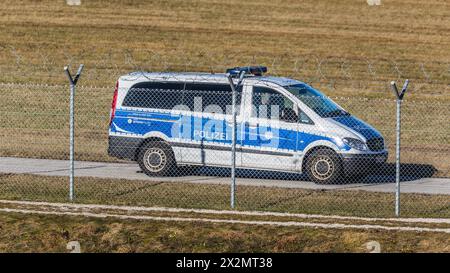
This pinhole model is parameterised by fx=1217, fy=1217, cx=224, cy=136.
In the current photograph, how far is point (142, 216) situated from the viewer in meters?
19.0

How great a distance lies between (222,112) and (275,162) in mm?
1328

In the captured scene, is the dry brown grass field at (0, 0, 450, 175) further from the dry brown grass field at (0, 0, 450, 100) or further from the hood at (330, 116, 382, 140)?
the hood at (330, 116, 382, 140)

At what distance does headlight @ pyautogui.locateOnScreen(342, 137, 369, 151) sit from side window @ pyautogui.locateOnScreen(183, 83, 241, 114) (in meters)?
2.10

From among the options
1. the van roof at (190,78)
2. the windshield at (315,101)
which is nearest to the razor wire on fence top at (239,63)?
the windshield at (315,101)

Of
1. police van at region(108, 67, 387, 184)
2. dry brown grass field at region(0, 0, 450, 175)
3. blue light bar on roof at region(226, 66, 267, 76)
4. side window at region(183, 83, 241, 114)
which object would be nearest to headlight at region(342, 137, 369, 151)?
police van at region(108, 67, 387, 184)

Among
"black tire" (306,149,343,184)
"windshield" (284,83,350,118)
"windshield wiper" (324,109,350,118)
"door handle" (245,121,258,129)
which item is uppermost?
"windshield" (284,83,350,118)

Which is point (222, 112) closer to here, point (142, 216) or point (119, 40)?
point (142, 216)

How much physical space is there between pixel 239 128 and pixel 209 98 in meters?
0.82

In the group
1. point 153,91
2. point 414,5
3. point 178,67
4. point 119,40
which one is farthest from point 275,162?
point 414,5

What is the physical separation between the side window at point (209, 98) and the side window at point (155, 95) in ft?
0.64

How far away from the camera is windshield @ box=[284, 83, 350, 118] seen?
22.3 meters

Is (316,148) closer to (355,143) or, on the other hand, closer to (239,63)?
(355,143)

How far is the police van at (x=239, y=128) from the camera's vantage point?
21.9 metres

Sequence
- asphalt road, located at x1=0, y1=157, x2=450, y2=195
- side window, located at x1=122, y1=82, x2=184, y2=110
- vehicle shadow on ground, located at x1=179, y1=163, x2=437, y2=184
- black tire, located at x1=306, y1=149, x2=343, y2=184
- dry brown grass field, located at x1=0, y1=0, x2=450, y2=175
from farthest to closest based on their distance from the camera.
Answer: dry brown grass field, located at x1=0, y1=0, x2=450, y2=175 → vehicle shadow on ground, located at x1=179, y1=163, x2=437, y2=184 → side window, located at x1=122, y1=82, x2=184, y2=110 → asphalt road, located at x1=0, y1=157, x2=450, y2=195 → black tire, located at x1=306, y1=149, x2=343, y2=184
